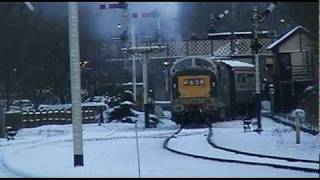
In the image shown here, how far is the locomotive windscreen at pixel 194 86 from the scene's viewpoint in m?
36.8

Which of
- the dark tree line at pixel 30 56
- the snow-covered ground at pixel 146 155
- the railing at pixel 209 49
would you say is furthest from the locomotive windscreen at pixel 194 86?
the snow-covered ground at pixel 146 155

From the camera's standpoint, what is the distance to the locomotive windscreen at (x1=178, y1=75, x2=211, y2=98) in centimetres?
3681

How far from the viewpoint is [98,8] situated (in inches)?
675

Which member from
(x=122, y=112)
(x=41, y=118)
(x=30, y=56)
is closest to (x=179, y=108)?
(x=122, y=112)

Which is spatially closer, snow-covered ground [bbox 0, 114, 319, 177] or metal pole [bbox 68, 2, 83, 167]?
snow-covered ground [bbox 0, 114, 319, 177]

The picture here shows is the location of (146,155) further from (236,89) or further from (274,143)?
(236,89)

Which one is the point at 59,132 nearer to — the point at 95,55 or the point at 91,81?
the point at 95,55

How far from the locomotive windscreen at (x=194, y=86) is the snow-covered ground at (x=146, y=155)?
24.4ft

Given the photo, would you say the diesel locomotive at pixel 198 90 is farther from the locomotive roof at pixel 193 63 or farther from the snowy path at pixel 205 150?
the snowy path at pixel 205 150

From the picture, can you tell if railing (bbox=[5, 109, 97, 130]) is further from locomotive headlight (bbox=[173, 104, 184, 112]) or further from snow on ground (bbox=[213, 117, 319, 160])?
snow on ground (bbox=[213, 117, 319, 160])

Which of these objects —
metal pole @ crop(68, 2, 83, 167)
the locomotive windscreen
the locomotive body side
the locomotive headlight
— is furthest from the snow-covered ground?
the locomotive body side

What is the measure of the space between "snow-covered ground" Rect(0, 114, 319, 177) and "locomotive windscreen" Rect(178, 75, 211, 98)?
742cm

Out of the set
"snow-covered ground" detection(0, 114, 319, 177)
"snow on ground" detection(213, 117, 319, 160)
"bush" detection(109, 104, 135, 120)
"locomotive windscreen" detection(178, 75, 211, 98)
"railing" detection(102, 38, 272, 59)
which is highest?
"railing" detection(102, 38, 272, 59)

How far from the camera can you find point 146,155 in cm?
1998
